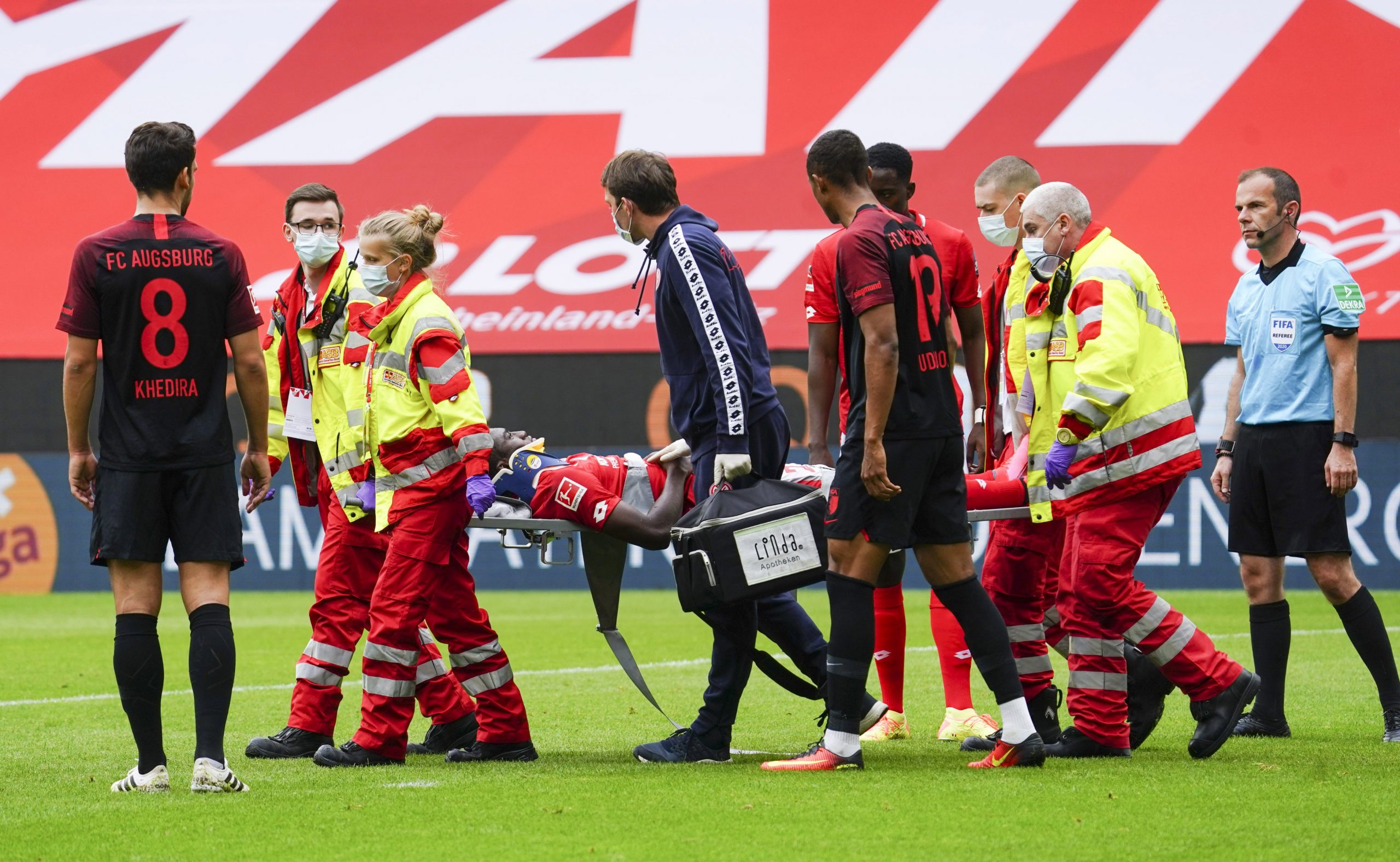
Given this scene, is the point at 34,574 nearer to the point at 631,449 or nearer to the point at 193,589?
the point at 631,449

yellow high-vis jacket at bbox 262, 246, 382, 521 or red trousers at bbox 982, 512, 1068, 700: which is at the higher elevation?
yellow high-vis jacket at bbox 262, 246, 382, 521

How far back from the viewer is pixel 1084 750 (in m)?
5.98

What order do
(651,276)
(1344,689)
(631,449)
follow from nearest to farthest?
(1344,689)
(631,449)
(651,276)

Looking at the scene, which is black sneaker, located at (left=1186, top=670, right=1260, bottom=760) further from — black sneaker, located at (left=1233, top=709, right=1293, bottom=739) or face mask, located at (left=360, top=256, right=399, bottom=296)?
face mask, located at (left=360, top=256, right=399, bottom=296)

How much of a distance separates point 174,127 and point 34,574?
12208mm

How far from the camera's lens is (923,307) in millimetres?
5574

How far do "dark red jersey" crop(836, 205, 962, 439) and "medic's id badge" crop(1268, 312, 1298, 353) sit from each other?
1.90 meters

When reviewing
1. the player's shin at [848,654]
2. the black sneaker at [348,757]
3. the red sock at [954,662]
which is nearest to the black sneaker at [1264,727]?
the red sock at [954,662]

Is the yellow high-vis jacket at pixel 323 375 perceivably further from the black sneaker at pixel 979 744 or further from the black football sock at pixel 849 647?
the black sneaker at pixel 979 744

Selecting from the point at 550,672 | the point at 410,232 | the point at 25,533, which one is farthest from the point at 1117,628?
the point at 25,533

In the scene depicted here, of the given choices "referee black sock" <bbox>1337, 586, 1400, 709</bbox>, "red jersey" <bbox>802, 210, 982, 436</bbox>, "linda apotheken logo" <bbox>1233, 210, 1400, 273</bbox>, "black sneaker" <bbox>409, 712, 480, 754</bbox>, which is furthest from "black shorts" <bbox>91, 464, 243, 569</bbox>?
"linda apotheken logo" <bbox>1233, 210, 1400, 273</bbox>

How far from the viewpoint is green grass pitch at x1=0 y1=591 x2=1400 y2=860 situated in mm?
4406

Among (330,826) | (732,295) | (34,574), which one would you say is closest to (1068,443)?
(732,295)

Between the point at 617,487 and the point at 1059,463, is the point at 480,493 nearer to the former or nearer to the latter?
the point at 617,487
